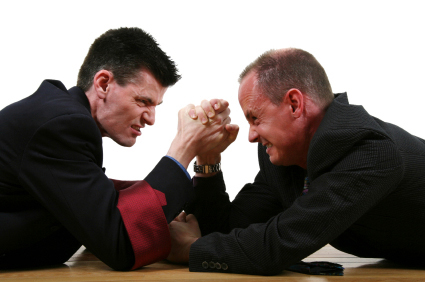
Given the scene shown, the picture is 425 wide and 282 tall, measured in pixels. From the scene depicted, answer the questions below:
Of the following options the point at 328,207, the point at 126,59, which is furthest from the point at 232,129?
the point at 328,207

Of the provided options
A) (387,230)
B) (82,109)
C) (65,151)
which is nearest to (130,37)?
(82,109)

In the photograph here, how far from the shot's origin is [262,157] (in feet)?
6.22

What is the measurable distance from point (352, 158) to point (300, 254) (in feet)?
1.07

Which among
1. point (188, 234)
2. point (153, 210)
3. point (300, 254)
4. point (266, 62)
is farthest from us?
point (188, 234)

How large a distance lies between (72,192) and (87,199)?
2.1 inches

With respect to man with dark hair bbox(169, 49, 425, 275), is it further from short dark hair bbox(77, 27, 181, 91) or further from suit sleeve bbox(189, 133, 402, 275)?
short dark hair bbox(77, 27, 181, 91)

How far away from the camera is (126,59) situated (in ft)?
5.76

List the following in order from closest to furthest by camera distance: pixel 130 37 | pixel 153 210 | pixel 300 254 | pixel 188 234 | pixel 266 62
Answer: pixel 300 254, pixel 153 210, pixel 266 62, pixel 188 234, pixel 130 37

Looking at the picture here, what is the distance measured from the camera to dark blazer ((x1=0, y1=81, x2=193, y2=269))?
4.23 ft

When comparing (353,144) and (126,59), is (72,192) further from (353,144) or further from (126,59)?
(353,144)

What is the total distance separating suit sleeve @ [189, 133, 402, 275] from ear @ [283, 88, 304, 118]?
0.25m

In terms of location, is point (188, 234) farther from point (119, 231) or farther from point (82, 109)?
point (82, 109)

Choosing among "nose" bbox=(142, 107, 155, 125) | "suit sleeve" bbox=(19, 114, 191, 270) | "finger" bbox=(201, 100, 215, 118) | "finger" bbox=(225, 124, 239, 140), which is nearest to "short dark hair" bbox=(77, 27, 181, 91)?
"nose" bbox=(142, 107, 155, 125)

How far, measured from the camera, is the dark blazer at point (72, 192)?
1.29 metres
